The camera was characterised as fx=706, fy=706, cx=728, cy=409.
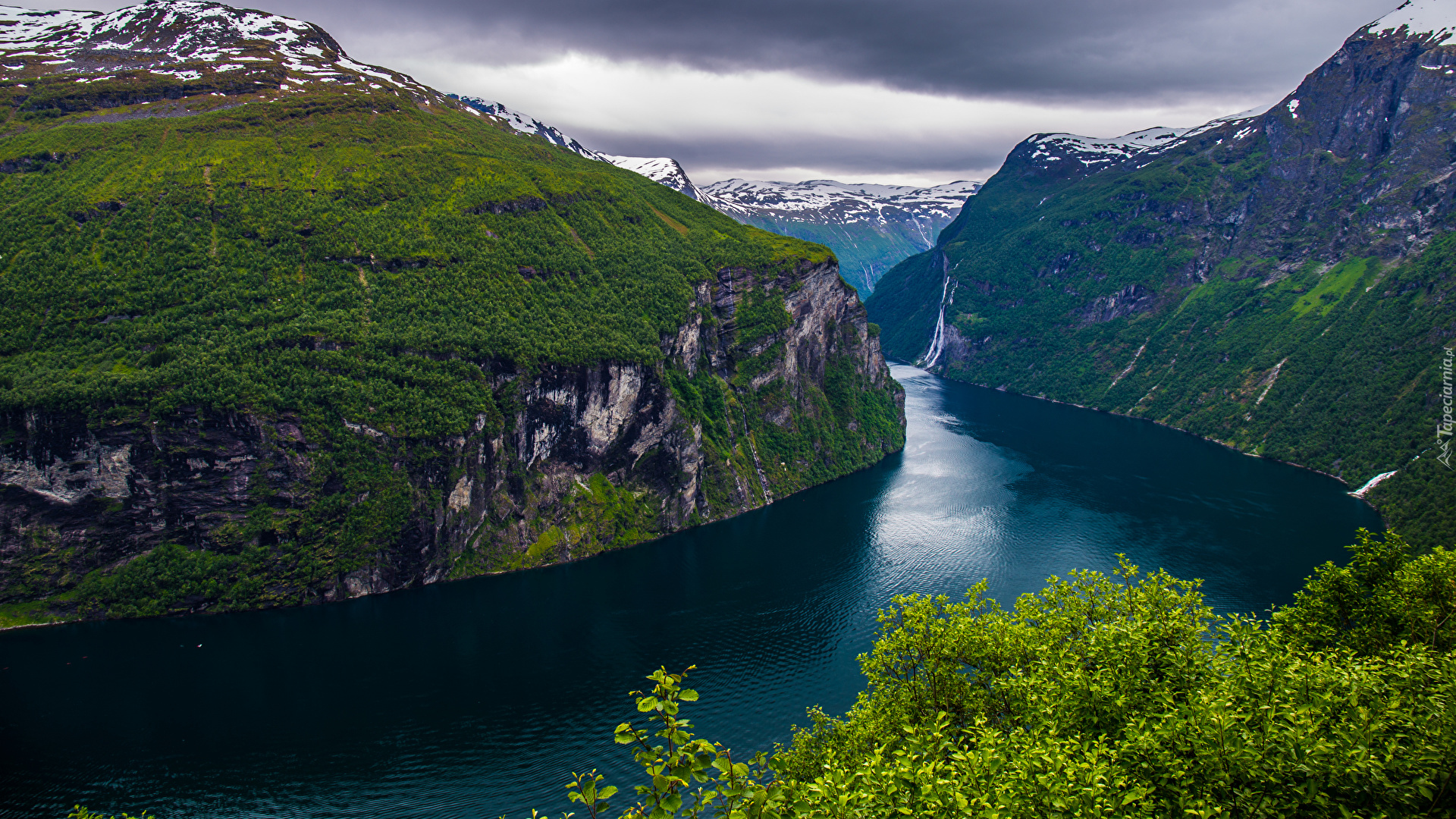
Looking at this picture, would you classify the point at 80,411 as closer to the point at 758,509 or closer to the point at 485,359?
the point at 485,359

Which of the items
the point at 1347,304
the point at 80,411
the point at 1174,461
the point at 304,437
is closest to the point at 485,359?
the point at 304,437

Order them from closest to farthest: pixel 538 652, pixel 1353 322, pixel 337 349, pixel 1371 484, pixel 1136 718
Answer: pixel 1136 718
pixel 538 652
pixel 337 349
pixel 1371 484
pixel 1353 322

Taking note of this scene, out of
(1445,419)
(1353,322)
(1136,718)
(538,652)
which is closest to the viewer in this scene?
(1136,718)

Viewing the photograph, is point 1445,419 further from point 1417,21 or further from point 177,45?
point 177,45

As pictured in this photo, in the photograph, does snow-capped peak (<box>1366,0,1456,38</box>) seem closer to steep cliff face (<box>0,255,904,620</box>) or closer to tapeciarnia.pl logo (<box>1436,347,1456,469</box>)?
tapeciarnia.pl logo (<box>1436,347,1456,469</box>)

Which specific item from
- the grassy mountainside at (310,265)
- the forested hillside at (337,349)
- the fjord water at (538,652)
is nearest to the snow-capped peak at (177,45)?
the forested hillside at (337,349)

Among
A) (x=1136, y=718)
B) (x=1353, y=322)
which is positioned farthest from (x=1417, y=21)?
(x=1136, y=718)
